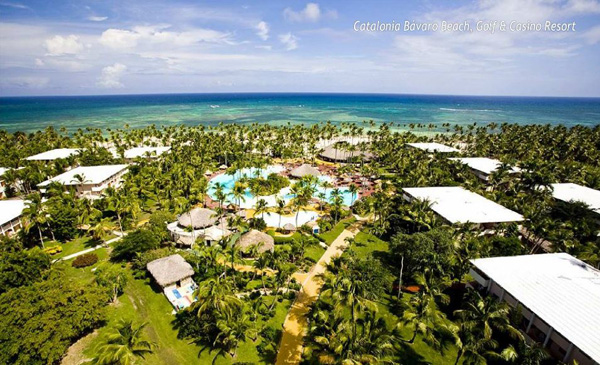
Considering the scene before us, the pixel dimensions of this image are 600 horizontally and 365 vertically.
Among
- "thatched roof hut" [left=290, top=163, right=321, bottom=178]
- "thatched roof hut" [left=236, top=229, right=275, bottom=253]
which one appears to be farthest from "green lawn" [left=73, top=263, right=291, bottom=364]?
"thatched roof hut" [left=290, top=163, right=321, bottom=178]

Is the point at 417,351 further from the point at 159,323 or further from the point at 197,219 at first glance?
the point at 197,219

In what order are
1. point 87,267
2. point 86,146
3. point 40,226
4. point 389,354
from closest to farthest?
1. point 389,354
2. point 87,267
3. point 40,226
4. point 86,146

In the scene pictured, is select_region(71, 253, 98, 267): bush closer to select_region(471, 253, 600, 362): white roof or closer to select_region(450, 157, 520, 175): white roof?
select_region(471, 253, 600, 362): white roof

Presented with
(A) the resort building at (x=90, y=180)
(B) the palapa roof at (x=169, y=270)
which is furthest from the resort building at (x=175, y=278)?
(A) the resort building at (x=90, y=180)

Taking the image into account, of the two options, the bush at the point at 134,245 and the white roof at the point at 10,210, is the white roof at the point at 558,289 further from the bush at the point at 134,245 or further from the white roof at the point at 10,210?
the white roof at the point at 10,210

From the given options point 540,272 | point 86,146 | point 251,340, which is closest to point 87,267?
point 251,340

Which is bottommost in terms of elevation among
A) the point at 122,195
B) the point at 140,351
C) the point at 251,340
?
the point at 251,340

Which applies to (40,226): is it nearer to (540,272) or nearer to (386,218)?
(386,218)
